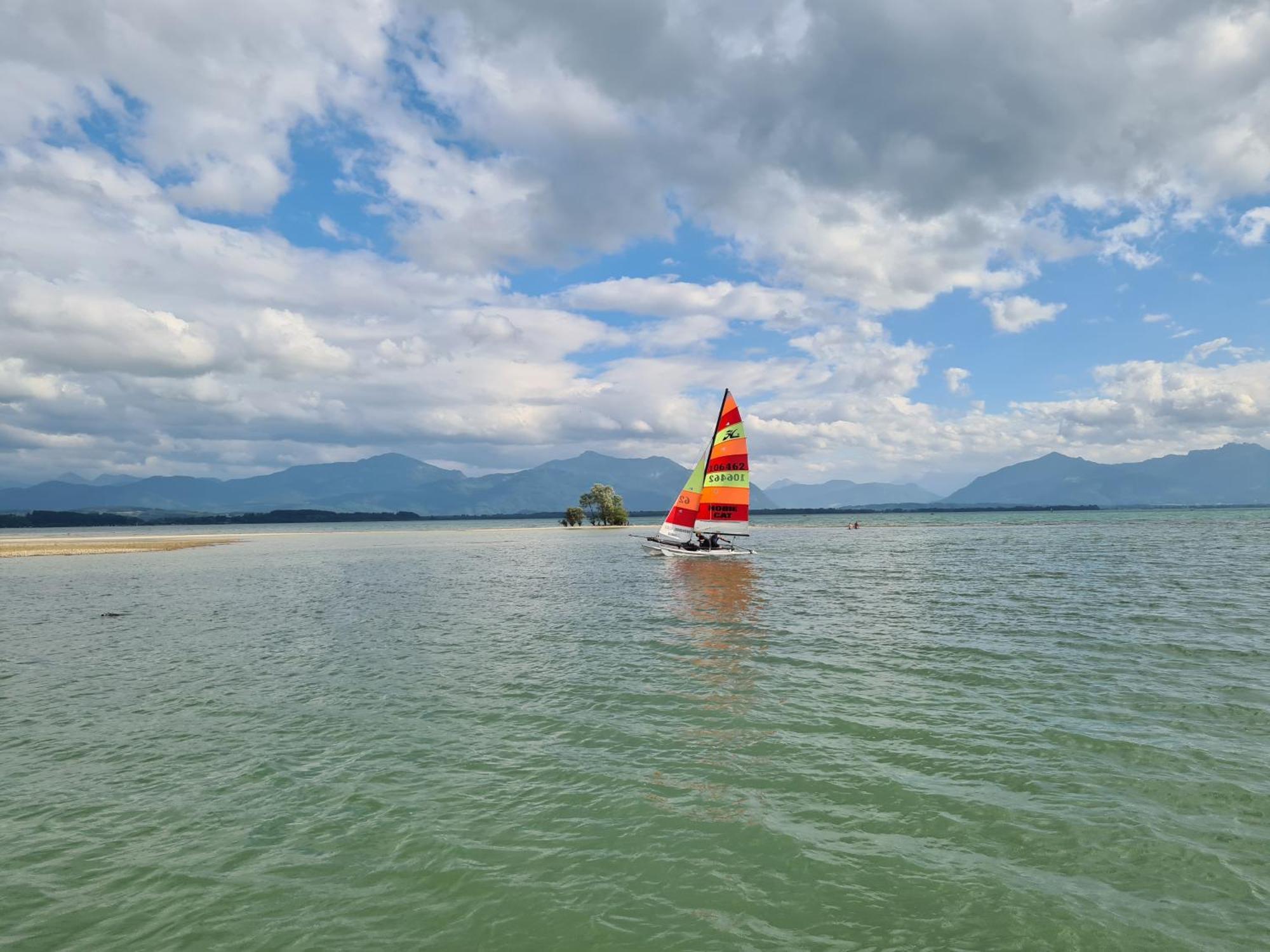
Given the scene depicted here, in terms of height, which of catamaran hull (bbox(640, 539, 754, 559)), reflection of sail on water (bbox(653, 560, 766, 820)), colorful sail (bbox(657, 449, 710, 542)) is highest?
colorful sail (bbox(657, 449, 710, 542))

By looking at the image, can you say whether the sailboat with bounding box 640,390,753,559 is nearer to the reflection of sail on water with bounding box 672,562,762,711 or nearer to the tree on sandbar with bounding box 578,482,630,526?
the reflection of sail on water with bounding box 672,562,762,711

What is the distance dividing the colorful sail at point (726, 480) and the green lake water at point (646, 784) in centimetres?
4284

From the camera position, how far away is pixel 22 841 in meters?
13.0

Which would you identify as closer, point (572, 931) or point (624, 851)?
point (572, 931)

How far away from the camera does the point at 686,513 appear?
285 ft

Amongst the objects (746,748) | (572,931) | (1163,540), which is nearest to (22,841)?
(572,931)

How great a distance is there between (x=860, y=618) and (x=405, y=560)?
2770 inches

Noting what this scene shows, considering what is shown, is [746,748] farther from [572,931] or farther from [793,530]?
[793,530]

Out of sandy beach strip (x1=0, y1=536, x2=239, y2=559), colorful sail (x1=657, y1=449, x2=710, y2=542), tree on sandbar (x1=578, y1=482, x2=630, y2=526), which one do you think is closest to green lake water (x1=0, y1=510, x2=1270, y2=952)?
colorful sail (x1=657, y1=449, x2=710, y2=542)

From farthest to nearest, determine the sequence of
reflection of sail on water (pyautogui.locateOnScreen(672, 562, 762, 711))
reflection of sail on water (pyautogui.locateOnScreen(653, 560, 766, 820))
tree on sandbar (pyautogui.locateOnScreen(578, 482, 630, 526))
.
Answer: tree on sandbar (pyautogui.locateOnScreen(578, 482, 630, 526))
reflection of sail on water (pyautogui.locateOnScreen(672, 562, 762, 711))
reflection of sail on water (pyautogui.locateOnScreen(653, 560, 766, 820))

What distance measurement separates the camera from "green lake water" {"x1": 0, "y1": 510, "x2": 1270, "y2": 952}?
33.5ft

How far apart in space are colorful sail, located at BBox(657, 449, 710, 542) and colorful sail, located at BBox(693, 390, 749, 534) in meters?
1.89

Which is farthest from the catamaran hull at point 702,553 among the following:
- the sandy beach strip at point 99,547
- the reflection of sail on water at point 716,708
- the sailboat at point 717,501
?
the sandy beach strip at point 99,547

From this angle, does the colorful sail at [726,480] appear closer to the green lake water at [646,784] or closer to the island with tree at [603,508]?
the green lake water at [646,784]
